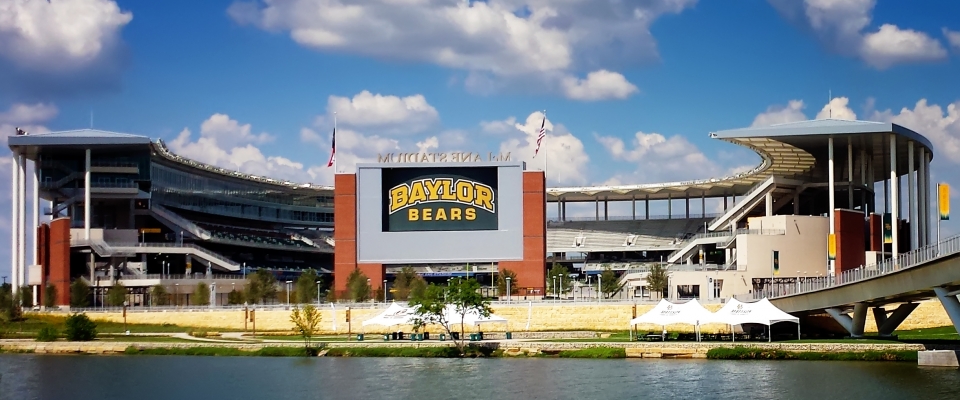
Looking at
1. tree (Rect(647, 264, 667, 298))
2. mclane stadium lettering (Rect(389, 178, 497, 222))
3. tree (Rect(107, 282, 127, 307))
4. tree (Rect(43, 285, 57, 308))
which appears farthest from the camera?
mclane stadium lettering (Rect(389, 178, 497, 222))

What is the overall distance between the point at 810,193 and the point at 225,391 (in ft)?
272

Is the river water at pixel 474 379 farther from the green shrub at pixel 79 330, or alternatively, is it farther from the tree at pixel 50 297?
the tree at pixel 50 297

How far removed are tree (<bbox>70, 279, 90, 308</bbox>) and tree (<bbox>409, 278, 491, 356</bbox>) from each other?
45252 mm

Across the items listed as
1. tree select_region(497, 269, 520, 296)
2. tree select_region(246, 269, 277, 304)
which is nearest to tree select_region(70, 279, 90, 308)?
tree select_region(246, 269, 277, 304)

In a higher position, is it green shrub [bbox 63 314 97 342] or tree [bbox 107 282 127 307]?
tree [bbox 107 282 127 307]

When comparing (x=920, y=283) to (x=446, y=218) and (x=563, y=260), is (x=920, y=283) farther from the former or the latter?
(x=563, y=260)

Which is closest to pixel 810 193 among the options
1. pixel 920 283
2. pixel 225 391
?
pixel 920 283

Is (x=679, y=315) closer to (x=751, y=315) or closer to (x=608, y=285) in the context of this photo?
(x=751, y=315)

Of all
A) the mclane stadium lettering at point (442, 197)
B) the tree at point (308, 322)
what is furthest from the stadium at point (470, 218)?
the tree at point (308, 322)

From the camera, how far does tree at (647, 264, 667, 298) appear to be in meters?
113

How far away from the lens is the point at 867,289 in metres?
66.9

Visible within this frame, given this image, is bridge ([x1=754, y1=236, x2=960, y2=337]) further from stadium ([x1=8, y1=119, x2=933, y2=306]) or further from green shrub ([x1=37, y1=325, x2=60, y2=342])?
green shrub ([x1=37, y1=325, x2=60, y2=342])

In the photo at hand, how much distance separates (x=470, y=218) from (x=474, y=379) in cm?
5876

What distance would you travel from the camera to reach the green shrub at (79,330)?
8750 cm
